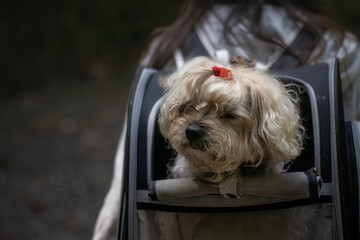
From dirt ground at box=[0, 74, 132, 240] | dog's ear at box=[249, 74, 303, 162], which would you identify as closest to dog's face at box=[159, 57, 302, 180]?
dog's ear at box=[249, 74, 303, 162]

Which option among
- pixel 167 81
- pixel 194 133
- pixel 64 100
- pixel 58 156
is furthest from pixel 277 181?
pixel 64 100

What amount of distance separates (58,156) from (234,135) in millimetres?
2298

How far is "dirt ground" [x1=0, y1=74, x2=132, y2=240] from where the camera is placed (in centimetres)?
255

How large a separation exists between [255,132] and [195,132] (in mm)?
186

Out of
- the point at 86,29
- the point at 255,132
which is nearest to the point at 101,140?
the point at 86,29

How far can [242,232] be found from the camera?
1.26 metres

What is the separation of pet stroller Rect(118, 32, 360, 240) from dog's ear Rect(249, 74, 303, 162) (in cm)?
6

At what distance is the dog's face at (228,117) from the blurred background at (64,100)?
4.88ft

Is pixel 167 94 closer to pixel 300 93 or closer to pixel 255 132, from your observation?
pixel 255 132

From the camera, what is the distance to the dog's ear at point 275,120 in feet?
3.83

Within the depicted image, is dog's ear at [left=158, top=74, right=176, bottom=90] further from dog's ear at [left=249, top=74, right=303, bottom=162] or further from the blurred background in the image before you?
the blurred background

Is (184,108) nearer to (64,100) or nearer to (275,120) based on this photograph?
(275,120)

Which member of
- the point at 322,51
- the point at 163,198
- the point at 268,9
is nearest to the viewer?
the point at 163,198

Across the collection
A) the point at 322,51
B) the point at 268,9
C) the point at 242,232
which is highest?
the point at 268,9
